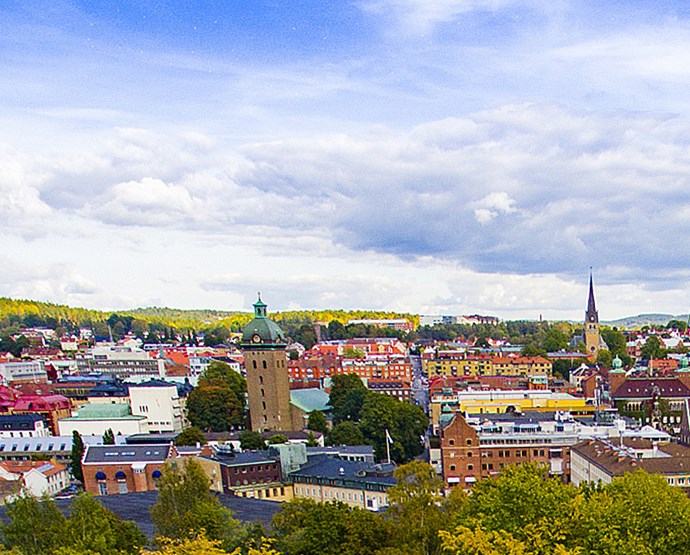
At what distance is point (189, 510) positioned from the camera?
3412 cm

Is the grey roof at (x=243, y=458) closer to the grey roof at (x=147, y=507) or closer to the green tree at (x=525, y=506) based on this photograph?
the grey roof at (x=147, y=507)

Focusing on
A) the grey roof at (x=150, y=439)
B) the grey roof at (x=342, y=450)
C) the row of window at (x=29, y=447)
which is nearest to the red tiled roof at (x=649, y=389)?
the grey roof at (x=342, y=450)

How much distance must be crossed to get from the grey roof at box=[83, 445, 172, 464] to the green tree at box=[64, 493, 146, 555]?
25724mm

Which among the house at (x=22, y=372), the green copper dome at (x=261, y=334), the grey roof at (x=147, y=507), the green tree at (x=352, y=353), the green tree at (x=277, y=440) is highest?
the green copper dome at (x=261, y=334)

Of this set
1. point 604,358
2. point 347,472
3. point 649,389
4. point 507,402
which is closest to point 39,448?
point 347,472

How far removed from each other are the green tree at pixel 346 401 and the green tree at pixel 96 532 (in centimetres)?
4652

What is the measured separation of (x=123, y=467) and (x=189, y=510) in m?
26.7

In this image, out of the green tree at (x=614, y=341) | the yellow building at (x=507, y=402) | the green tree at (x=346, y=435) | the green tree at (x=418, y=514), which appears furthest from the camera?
the green tree at (x=614, y=341)

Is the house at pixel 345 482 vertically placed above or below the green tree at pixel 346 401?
below

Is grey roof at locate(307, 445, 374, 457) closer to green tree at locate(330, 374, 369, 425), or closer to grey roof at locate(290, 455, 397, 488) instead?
grey roof at locate(290, 455, 397, 488)

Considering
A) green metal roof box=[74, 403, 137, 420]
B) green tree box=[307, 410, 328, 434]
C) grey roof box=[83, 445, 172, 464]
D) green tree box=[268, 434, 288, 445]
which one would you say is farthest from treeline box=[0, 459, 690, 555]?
green metal roof box=[74, 403, 137, 420]

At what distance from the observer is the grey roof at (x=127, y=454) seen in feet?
190

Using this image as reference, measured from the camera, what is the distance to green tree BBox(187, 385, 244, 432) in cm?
7812

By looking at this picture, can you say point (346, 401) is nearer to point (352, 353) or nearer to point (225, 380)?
point (225, 380)
